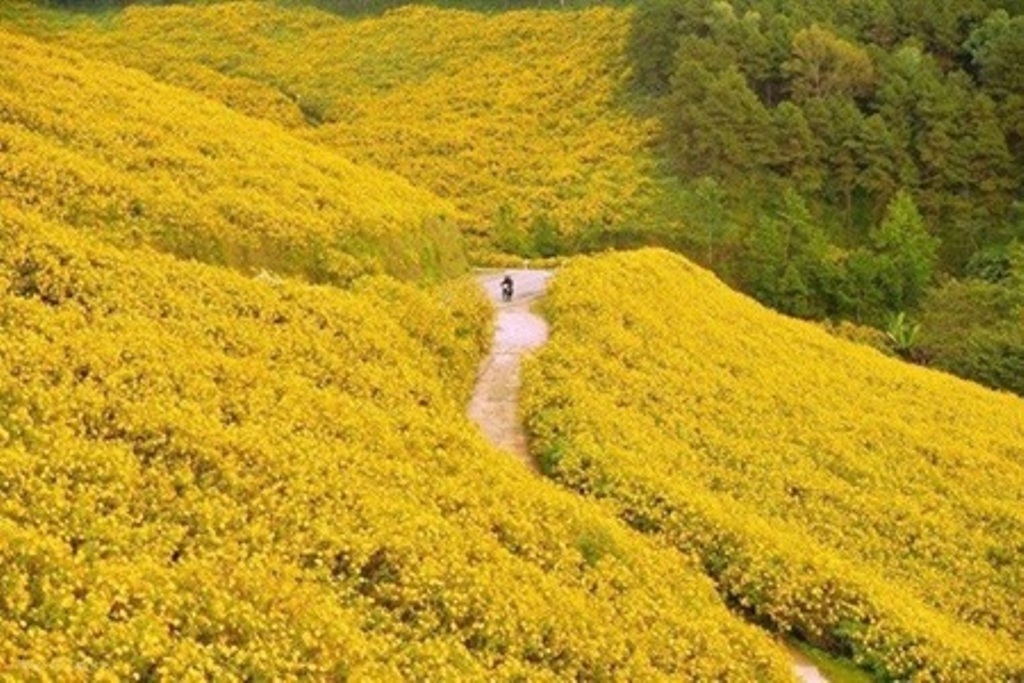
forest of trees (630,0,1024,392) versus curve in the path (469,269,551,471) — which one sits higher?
curve in the path (469,269,551,471)

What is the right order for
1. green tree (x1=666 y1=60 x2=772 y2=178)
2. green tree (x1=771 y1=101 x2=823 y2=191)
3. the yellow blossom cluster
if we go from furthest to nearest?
green tree (x1=666 y1=60 x2=772 y2=178) < green tree (x1=771 y1=101 x2=823 y2=191) < the yellow blossom cluster

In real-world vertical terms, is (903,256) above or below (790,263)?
above

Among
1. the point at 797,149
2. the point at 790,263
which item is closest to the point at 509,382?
the point at 790,263

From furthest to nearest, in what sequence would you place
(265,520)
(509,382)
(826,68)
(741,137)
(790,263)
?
(826,68)
(741,137)
(790,263)
(509,382)
(265,520)

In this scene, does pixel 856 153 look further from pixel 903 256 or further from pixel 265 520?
pixel 265 520

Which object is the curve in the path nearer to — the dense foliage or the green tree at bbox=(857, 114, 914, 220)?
the dense foliage

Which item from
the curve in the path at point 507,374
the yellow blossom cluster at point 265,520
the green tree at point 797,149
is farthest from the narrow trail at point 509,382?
the green tree at point 797,149

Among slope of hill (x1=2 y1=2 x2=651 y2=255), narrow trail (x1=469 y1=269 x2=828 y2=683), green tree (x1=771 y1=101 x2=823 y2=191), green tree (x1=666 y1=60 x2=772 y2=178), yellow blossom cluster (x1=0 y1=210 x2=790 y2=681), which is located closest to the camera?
yellow blossom cluster (x1=0 y1=210 x2=790 y2=681)

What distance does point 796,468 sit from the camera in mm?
26719

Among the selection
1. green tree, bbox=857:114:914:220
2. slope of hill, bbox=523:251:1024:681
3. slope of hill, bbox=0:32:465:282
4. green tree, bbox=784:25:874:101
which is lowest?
green tree, bbox=857:114:914:220

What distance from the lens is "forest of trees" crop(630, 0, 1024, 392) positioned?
57.5m

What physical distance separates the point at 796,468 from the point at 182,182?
1529 cm

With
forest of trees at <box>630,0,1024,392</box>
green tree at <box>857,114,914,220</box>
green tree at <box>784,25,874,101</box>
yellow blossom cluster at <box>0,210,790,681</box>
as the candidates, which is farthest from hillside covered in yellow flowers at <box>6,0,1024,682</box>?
green tree at <box>784,25,874,101</box>

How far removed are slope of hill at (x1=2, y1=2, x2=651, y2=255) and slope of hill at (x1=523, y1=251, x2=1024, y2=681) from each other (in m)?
27.6
